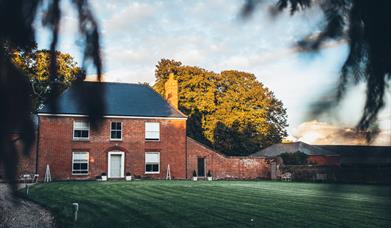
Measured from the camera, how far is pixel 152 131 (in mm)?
35594

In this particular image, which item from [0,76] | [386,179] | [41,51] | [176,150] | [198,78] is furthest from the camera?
[198,78]

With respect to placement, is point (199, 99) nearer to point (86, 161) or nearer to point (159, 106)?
point (159, 106)

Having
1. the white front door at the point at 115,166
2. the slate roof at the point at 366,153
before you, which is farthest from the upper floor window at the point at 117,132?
the slate roof at the point at 366,153

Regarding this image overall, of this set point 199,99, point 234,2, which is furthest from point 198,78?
point 234,2

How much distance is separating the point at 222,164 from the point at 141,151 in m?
7.64

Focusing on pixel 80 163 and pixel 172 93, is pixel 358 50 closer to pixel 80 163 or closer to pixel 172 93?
pixel 80 163

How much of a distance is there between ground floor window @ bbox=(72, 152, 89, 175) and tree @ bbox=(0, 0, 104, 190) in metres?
32.5

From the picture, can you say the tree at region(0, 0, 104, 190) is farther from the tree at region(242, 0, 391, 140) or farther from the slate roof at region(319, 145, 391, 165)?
the slate roof at region(319, 145, 391, 165)

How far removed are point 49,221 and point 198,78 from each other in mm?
38602

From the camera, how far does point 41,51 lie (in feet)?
6.72

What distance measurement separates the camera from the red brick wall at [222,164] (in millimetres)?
37000

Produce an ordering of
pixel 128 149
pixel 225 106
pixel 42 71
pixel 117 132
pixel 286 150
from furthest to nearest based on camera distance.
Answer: pixel 225 106 → pixel 286 150 → pixel 128 149 → pixel 117 132 → pixel 42 71

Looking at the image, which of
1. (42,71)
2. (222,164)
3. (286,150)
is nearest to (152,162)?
(222,164)

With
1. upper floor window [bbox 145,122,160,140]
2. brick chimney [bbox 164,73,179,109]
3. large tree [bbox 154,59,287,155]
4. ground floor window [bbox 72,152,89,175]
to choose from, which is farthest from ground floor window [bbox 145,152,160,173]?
large tree [bbox 154,59,287,155]
